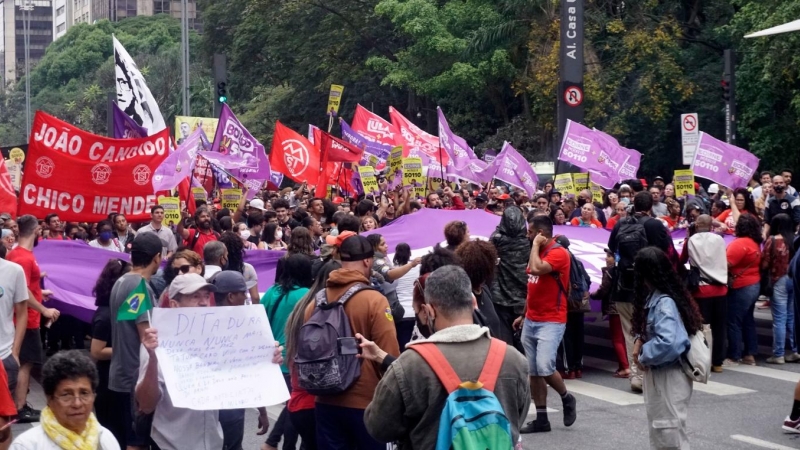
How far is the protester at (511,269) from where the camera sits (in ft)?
34.7

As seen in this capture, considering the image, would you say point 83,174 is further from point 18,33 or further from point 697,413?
point 18,33

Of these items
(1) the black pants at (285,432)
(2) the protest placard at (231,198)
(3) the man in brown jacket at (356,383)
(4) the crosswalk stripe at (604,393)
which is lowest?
(4) the crosswalk stripe at (604,393)

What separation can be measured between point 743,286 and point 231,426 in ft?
24.2

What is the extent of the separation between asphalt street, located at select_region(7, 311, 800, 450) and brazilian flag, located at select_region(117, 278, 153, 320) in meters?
3.17

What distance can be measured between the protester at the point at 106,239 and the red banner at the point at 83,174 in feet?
1.71

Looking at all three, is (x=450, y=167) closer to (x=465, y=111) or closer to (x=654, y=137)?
(x=654, y=137)

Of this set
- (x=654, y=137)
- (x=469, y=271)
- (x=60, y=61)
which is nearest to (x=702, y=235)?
(x=469, y=271)

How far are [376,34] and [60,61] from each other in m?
85.8

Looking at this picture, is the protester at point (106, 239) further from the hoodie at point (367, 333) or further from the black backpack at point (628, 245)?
the hoodie at point (367, 333)

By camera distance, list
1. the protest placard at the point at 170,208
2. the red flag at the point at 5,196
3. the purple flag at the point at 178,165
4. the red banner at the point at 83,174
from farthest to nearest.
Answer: the purple flag at the point at 178,165 < the protest placard at the point at 170,208 < the red banner at the point at 83,174 < the red flag at the point at 5,196

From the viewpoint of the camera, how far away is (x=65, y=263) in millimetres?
12289

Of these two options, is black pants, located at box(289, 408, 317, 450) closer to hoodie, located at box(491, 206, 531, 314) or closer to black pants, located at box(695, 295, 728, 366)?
hoodie, located at box(491, 206, 531, 314)

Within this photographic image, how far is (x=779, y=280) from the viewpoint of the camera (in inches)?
495

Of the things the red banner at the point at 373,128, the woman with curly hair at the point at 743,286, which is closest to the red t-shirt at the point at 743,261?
the woman with curly hair at the point at 743,286
